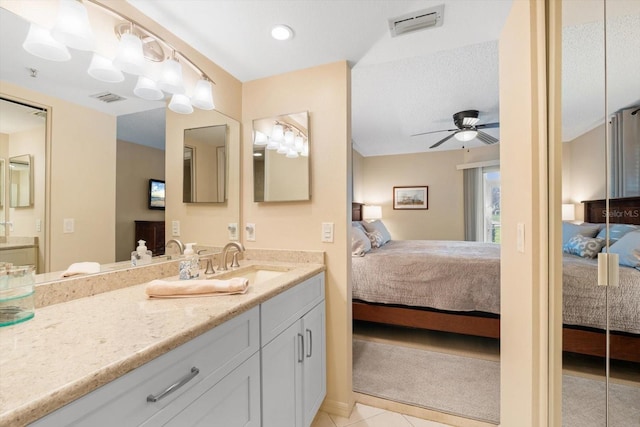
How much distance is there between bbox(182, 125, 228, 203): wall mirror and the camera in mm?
1679

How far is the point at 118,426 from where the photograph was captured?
609mm

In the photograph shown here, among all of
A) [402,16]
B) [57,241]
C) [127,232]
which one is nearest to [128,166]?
[127,232]

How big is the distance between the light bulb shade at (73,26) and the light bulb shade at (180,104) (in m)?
0.43

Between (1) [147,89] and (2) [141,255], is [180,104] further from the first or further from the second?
(2) [141,255]

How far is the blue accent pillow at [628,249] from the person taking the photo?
739mm

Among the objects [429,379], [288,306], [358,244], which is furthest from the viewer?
[358,244]

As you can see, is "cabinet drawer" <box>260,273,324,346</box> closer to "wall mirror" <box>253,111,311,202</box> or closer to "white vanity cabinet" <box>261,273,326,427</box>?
"white vanity cabinet" <box>261,273,326,427</box>

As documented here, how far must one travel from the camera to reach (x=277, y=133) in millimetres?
1935

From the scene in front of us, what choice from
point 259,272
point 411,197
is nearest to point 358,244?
point 259,272

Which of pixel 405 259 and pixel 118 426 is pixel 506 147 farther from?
pixel 118 426

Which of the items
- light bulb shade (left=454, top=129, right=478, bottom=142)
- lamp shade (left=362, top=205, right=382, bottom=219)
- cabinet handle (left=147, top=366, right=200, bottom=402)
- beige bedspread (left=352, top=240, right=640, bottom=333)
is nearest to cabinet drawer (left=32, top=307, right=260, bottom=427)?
cabinet handle (left=147, top=366, right=200, bottom=402)

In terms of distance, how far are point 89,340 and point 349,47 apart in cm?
181

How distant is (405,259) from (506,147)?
1535mm

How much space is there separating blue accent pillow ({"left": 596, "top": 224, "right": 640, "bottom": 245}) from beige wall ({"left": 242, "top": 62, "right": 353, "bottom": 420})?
1.18m
